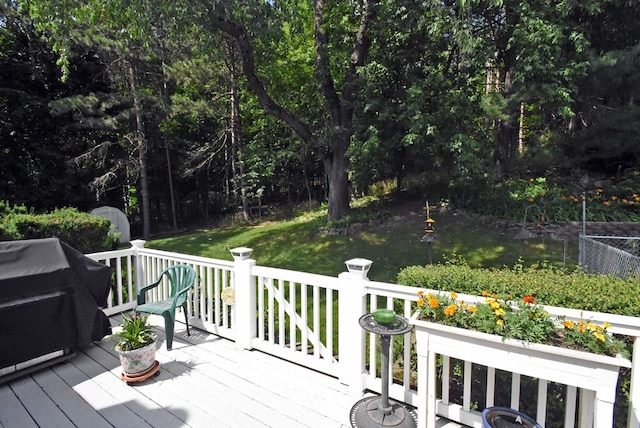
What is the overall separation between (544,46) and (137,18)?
23.1 feet

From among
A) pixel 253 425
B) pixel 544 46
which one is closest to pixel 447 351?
pixel 253 425

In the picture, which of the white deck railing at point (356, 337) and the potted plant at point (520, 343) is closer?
the potted plant at point (520, 343)

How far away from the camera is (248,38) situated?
677 centimetres

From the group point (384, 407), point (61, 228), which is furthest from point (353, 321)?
point (61, 228)

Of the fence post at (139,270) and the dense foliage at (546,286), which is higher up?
the dense foliage at (546,286)

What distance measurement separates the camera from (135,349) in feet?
8.18

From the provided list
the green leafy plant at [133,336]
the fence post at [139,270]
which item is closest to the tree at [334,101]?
the fence post at [139,270]

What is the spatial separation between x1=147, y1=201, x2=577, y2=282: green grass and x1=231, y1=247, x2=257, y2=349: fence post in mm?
3376

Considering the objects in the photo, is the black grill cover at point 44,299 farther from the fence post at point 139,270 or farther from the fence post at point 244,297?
the fence post at point 244,297

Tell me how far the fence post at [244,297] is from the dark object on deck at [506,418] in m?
1.96

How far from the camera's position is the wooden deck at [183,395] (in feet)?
6.92

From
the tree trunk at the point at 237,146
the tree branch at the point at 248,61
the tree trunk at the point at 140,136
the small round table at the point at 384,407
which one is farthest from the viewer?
the tree trunk at the point at 237,146

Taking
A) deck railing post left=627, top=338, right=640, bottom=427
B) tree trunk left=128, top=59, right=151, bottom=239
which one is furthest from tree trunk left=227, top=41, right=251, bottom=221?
deck railing post left=627, top=338, right=640, bottom=427

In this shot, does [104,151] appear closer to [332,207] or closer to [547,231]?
[332,207]
